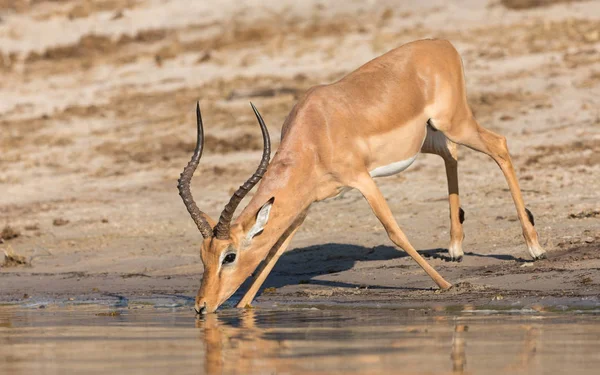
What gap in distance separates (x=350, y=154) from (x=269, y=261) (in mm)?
1171

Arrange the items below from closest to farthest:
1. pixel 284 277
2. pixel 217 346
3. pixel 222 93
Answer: pixel 217 346 → pixel 284 277 → pixel 222 93

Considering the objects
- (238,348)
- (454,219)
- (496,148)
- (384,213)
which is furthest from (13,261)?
(238,348)

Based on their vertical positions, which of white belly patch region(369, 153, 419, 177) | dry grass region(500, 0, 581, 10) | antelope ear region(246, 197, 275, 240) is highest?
dry grass region(500, 0, 581, 10)

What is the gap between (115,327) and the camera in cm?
836

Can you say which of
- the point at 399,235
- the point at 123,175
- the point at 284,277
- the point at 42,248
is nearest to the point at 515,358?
the point at 399,235

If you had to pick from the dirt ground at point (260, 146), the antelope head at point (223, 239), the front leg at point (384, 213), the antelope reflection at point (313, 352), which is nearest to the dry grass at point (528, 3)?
the dirt ground at point (260, 146)

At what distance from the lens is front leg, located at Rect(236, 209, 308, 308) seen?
9859mm

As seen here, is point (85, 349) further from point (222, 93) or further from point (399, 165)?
point (222, 93)

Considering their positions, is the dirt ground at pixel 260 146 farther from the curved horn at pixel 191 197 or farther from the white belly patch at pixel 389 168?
the curved horn at pixel 191 197

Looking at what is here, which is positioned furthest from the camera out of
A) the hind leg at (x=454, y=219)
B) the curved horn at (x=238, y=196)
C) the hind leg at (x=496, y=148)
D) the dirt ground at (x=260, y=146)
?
the hind leg at (x=454, y=219)

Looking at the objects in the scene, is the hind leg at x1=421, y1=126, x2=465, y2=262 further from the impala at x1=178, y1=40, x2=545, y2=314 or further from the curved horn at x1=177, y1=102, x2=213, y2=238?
the curved horn at x1=177, y1=102, x2=213, y2=238

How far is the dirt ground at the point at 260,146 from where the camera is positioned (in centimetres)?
1123

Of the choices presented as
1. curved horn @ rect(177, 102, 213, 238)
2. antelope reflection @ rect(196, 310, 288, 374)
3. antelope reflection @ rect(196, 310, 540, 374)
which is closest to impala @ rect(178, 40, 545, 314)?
curved horn @ rect(177, 102, 213, 238)

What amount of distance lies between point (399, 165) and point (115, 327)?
3.36 m
